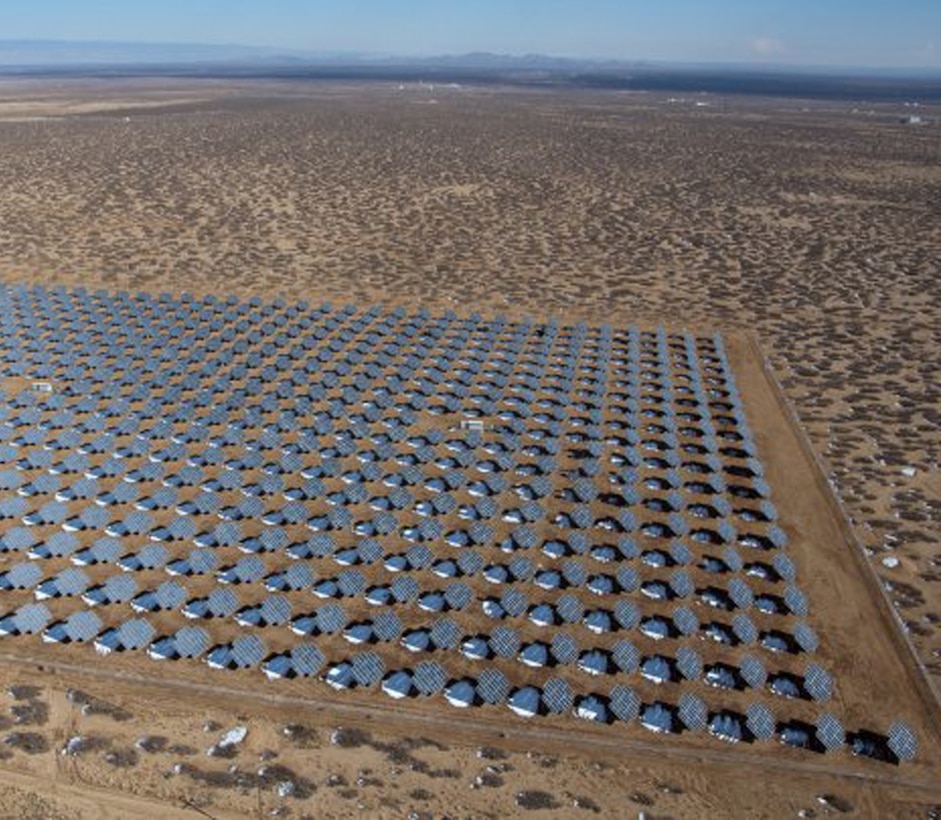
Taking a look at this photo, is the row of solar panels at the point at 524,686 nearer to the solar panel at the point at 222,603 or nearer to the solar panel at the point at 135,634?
the solar panel at the point at 135,634

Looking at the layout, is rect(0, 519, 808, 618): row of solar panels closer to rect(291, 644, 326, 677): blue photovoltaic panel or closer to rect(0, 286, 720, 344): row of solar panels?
rect(291, 644, 326, 677): blue photovoltaic panel

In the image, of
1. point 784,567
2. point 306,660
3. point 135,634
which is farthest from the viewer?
point 784,567

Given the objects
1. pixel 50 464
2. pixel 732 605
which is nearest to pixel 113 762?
pixel 50 464

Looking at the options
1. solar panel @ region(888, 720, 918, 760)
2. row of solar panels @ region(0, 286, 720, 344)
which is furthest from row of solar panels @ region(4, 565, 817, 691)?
row of solar panels @ region(0, 286, 720, 344)

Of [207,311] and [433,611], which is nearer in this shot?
[433,611]

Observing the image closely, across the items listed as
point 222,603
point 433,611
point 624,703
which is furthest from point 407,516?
point 624,703

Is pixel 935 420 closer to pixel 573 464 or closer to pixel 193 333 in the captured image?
pixel 573 464

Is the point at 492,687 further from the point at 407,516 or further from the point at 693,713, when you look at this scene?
the point at 407,516
